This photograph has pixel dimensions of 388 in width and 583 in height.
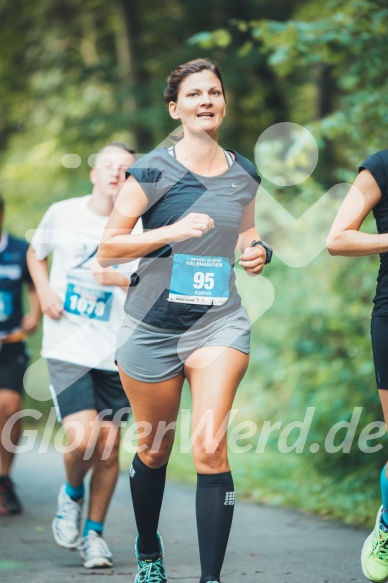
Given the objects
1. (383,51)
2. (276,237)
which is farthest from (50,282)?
(276,237)

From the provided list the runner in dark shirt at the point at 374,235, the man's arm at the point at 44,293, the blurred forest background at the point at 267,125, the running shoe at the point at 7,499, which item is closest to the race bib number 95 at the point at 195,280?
the runner in dark shirt at the point at 374,235

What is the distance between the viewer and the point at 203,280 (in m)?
4.02

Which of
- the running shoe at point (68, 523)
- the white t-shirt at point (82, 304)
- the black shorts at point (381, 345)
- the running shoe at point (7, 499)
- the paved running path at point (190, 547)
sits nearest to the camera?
the black shorts at point (381, 345)

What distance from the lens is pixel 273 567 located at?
513 centimetres

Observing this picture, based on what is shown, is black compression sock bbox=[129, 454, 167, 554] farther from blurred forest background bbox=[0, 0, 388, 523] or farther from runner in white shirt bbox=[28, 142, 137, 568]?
blurred forest background bbox=[0, 0, 388, 523]

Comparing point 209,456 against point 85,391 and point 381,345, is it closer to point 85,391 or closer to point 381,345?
point 381,345

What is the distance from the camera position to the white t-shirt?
552cm

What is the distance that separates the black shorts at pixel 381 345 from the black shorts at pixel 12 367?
3.54 metres

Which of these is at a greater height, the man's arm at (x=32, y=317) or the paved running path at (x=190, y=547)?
the man's arm at (x=32, y=317)

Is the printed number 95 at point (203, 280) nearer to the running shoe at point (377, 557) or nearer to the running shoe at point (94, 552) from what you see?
the running shoe at point (377, 557)

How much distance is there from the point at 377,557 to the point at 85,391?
191cm

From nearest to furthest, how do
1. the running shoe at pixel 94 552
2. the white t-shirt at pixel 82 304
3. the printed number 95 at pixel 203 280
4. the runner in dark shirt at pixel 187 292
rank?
the runner in dark shirt at pixel 187 292 → the printed number 95 at pixel 203 280 → the running shoe at pixel 94 552 → the white t-shirt at pixel 82 304

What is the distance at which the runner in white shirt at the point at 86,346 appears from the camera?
5.39 m

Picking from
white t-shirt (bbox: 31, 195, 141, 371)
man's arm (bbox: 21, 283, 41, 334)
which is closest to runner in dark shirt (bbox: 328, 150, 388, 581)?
white t-shirt (bbox: 31, 195, 141, 371)
